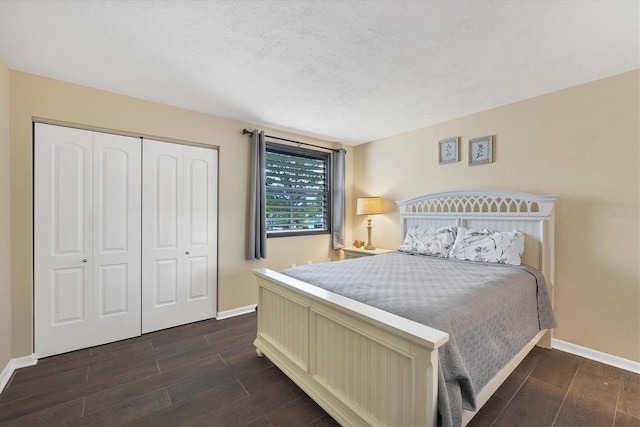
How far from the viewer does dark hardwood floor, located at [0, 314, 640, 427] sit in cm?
168

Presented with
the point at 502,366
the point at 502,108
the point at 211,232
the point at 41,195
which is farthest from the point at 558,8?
the point at 41,195

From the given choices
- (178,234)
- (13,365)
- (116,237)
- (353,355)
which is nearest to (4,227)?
(116,237)

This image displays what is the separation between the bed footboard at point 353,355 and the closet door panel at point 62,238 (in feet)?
5.73

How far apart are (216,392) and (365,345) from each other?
1.18 metres

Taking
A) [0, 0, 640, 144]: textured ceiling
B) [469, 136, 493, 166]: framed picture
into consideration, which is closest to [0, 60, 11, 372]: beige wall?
[0, 0, 640, 144]: textured ceiling

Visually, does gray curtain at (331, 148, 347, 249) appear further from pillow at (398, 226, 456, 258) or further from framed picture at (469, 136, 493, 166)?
framed picture at (469, 136, 493, 166)

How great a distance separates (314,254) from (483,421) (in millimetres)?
2837

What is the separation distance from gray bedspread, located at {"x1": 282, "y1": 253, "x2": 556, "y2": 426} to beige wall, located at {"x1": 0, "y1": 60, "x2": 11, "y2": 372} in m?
2.12

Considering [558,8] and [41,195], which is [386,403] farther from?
[41,195]

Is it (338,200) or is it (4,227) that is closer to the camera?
(4,227)

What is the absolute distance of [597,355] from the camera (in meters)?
2.37

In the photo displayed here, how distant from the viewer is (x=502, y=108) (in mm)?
2951

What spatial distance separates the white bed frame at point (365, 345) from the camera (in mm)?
1234

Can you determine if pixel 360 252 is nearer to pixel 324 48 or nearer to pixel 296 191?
pixel 296 191
